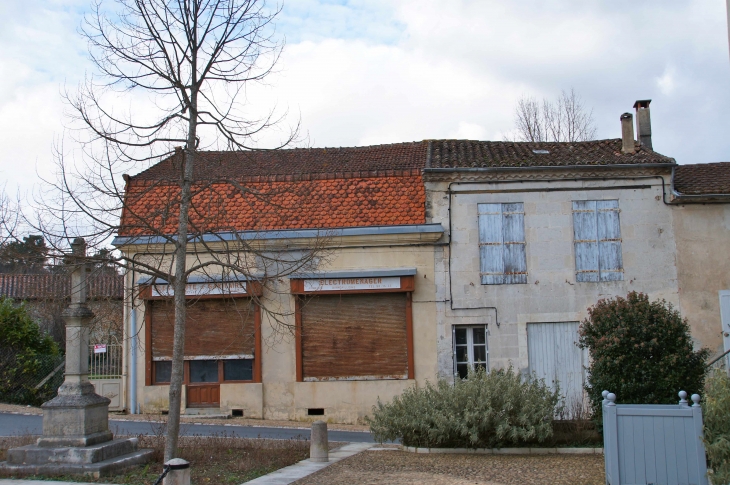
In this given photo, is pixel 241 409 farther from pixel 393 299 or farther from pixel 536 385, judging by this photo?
pixel 536 385

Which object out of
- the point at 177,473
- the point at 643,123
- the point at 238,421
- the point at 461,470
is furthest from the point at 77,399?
the point at 643,123

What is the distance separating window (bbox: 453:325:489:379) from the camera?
59.2 feet

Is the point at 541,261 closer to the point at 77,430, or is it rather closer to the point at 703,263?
Result: the point at 703,263

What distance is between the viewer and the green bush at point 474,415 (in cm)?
1145

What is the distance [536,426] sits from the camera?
11477 millimetres

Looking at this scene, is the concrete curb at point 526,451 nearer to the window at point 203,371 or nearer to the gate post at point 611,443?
the gate post at point 611,443

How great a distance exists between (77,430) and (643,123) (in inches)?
684

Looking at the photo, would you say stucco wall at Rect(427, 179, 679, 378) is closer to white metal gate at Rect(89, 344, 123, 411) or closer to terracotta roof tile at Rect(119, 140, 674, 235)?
terracotta roof tile at Rect(119, 140, 674, 235)

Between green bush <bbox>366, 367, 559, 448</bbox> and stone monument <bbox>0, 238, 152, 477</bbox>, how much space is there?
4.01 metres

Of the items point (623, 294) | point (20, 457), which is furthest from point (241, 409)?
point (623, 294)

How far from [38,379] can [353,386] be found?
904 centimetres

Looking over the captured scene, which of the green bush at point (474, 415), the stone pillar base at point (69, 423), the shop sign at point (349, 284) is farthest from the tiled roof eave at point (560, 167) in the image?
the stone pillar base at point (69, 423)

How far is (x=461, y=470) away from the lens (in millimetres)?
10164

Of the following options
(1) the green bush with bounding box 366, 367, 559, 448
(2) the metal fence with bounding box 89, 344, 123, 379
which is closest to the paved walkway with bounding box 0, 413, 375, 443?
(1) the green bush with bounding box 366, 367, 559, 448
